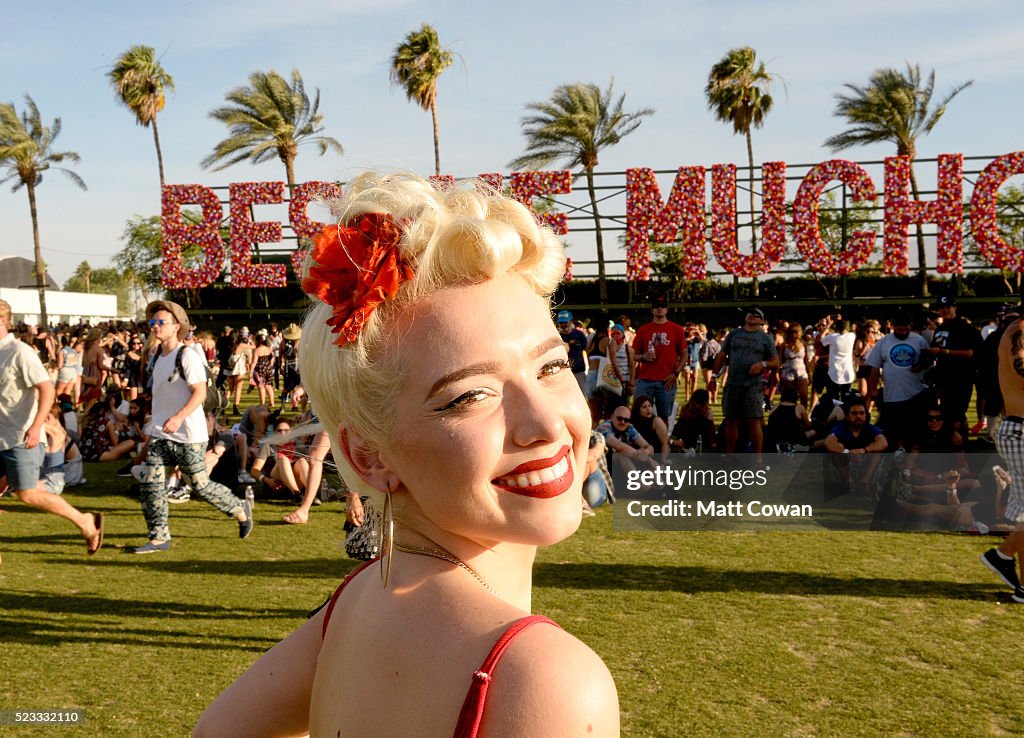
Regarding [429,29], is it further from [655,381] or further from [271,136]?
[655,381]

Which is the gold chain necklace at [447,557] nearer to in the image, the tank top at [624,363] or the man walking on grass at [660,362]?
the man walking on grass at [660,362]

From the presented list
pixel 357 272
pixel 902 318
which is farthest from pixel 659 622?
pixel 902 318

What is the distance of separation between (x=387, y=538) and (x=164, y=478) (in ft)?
21.1

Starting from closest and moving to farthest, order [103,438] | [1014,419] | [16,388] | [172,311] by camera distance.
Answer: [1014,419], [16,388], [172,311], [103,438]

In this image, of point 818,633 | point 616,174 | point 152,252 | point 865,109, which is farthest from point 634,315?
point 152,252

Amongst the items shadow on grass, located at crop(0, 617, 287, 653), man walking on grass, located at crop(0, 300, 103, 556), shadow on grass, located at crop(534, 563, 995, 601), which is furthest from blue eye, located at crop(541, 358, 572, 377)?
man walking on grass, located at crop(0, 300, 103, 556)

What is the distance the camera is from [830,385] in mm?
13234

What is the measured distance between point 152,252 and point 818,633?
49.0 meters

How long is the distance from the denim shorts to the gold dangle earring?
6441 mm

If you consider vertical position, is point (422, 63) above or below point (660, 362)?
above

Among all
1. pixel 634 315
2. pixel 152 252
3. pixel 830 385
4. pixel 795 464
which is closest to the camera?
pixel 795 464

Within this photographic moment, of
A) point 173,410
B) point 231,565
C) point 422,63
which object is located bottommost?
point 231,565

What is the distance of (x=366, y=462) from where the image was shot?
128 centimetres

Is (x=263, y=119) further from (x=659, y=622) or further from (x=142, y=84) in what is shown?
(x=659, y=622)
